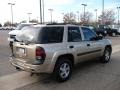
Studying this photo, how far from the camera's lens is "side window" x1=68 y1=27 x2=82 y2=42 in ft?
22.7

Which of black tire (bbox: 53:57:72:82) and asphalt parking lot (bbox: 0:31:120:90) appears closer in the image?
asphalt parking lot (bbox: 0:31:120:90)

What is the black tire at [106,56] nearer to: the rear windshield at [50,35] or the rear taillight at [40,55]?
the rear windshield at [50,35]

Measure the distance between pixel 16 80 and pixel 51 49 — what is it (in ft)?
5.23

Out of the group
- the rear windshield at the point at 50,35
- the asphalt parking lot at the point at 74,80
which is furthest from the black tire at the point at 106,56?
the rear windshield at the point at 50,35

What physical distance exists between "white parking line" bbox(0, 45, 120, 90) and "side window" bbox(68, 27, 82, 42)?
5.25 ft

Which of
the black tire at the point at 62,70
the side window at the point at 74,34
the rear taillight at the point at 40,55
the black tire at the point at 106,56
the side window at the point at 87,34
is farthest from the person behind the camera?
the black tire at the point at 106,56

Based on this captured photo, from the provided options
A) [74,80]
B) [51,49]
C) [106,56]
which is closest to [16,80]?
[51,49]

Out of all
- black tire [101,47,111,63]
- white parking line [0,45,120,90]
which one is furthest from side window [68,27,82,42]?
→ black tire [101,47,111,63]

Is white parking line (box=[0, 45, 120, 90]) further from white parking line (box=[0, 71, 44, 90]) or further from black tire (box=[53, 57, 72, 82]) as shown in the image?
black tire (box=[53, 57, 72, 82])

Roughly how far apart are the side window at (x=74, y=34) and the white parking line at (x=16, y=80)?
1600 mm

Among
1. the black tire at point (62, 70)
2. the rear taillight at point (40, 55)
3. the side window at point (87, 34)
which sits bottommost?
the black tire at point (62, 70)

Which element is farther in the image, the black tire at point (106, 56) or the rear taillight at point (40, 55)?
the black tire at point (106, 56)

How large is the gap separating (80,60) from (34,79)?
5.65ft

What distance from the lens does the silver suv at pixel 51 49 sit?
5.96 meters
